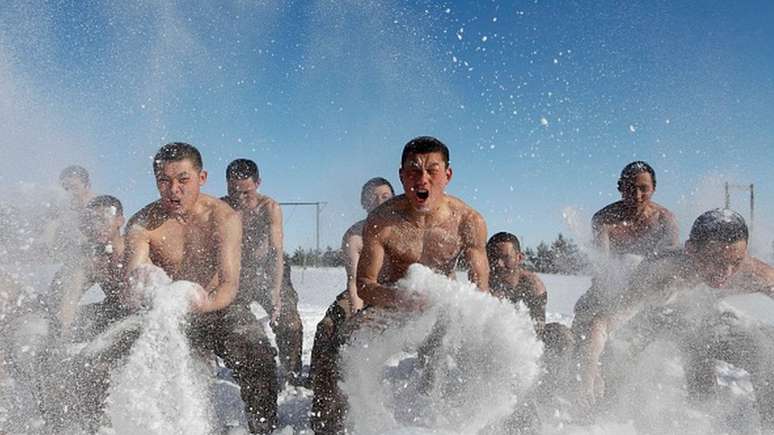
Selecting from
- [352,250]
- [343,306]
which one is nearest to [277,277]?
[352,250]

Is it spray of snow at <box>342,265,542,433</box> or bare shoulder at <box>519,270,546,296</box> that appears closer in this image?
spray of snow at <box>342,265,542,433</box>

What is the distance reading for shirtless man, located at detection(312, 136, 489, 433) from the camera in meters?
3.71

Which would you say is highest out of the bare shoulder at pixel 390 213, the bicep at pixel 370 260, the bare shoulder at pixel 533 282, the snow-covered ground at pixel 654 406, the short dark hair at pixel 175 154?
the short dark hair at pixel 175 154

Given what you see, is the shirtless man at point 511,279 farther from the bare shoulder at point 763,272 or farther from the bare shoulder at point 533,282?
the bare shoulder at point 763,272

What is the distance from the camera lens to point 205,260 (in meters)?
4.06

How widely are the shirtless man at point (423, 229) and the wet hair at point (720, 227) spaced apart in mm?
1217

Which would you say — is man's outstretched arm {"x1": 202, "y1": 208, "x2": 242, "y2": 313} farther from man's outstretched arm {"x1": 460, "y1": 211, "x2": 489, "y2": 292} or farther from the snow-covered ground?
man's outstretched arm {"x1": 460, "y1": 211, "x2": 489, "y2": 292}

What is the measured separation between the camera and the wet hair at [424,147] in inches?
146

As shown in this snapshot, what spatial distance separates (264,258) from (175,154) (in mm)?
1837

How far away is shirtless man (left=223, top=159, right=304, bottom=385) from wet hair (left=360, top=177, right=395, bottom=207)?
74 centimetres

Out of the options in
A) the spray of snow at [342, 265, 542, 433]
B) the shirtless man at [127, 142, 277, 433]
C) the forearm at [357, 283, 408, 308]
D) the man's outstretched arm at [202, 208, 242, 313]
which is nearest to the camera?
the spray of snow at [342, 265, 542, 433]

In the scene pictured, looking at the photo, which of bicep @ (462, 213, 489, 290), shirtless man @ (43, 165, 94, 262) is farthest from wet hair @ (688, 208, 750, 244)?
shirtless man @ (43, 165, 94, 262)

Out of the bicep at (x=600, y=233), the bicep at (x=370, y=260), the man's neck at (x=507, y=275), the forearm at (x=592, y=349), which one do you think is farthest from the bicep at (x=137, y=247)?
the bicep at (x=600, y=233)

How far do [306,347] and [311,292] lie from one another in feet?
19.8
